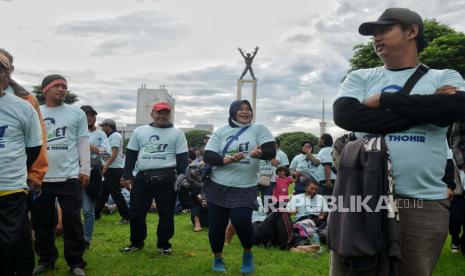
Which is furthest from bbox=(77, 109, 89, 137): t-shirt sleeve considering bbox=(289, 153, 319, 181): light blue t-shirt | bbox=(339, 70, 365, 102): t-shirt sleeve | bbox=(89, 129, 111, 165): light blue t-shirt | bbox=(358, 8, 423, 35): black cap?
bbox=(289, 153, 319, 181): light blue t-shirt

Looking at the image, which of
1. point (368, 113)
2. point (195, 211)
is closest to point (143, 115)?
point (195, 211)

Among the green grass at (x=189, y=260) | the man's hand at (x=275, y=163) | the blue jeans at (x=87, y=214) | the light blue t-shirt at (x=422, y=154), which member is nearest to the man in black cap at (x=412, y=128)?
the light blue t-shirt at (x=422, y=154)

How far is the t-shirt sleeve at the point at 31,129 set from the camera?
362 centimetres

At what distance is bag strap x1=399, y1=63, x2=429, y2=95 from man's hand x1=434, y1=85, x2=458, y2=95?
0.13m

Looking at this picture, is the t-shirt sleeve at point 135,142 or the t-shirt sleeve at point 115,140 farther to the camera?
the t-shirt sleeve at point 115,140

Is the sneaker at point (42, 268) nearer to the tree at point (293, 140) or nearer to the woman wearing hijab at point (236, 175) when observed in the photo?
the woman wearing hijab at point (236, 175)

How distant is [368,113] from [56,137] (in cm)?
386

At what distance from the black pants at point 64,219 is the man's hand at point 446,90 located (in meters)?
4.04

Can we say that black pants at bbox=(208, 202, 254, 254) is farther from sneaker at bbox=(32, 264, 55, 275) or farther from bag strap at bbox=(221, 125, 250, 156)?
sneaker at bbox=(32, 264, 55, 275)

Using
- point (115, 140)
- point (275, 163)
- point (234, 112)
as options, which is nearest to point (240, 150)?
point (234, 112)

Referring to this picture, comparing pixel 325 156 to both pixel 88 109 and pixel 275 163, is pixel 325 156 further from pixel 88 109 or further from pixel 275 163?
pixel 88 109

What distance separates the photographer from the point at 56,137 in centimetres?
527

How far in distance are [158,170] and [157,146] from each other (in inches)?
14.1

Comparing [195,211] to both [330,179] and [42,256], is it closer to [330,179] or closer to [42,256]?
[330,179]
